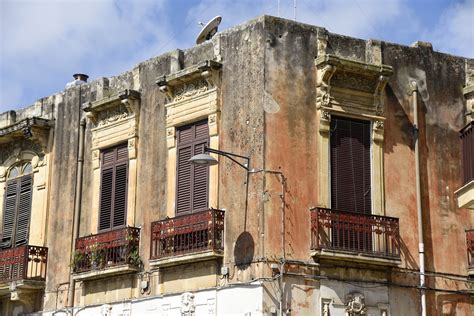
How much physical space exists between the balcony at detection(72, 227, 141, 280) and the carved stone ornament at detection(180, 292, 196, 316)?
1.64 meters

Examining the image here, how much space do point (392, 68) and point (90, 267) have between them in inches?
296

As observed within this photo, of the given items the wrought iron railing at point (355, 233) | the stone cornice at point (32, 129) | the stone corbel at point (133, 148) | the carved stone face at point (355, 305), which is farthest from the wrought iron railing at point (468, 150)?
the stone cornice at point (32, 129)

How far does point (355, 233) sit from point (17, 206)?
9.50 m

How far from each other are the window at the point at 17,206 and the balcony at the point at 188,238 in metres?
5.47

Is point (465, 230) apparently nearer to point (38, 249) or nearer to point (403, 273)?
point (403, 273)

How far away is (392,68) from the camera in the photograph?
66.2 feet

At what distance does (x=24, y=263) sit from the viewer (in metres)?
23.0

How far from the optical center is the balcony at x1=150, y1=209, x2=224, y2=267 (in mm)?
18938

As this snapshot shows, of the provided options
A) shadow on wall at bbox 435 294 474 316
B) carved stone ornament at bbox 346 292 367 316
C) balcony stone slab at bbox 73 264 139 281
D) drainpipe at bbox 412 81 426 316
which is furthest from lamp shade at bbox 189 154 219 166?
shadow on wall at bbox 435 294 474 316

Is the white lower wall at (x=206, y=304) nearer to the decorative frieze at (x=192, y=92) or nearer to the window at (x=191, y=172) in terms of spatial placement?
the window at (x=191, y=172)

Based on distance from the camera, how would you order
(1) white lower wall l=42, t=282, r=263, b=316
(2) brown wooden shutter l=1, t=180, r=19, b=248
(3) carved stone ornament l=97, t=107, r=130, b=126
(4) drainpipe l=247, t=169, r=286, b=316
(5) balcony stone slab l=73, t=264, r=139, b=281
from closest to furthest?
(4) drainpipe l=247, t=169, r=286, b=316 → (1) white lower wall l=42, t=282, r=263, b=316 → (5) balcony stone slab l=73, t=264, r=139, b=281 → (3) carved stone ornament l=97, t=107, r=130, b=126 → (2) brown wooden shutter l=1, t=180, r=19, b=248

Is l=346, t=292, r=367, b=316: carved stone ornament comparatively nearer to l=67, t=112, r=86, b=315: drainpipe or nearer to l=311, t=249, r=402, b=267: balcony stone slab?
l=311, t=249, r=402, b=267: balcony stone slab

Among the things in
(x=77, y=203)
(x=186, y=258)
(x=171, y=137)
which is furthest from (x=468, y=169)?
(x=77, y=203)

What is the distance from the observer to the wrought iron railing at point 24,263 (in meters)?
23.0
